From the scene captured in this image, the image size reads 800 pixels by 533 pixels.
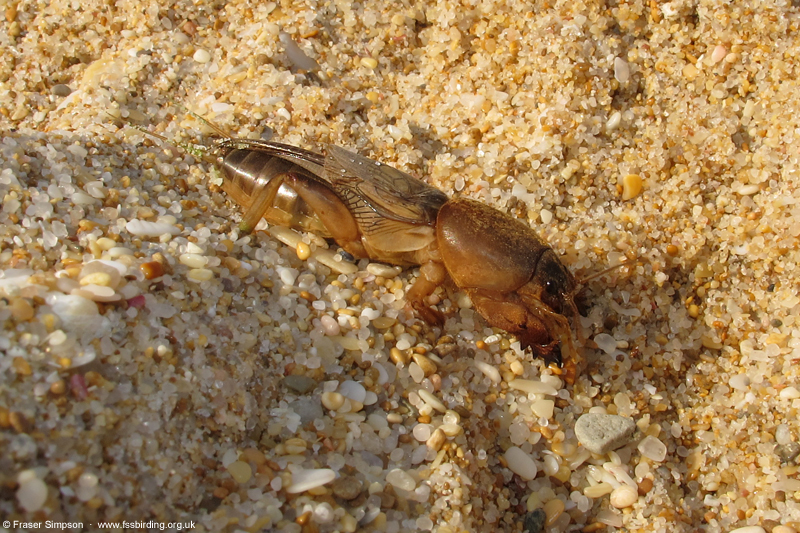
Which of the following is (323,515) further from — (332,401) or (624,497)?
(624,497)

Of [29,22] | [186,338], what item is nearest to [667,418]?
[186,338]

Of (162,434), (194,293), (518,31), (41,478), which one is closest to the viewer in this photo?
(41,478)

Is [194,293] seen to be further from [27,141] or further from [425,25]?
[425,25]

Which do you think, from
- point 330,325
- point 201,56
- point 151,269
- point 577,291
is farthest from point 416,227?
point 201,56

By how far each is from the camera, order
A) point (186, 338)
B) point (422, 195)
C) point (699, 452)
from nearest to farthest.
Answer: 1. point (186, 338)
2. point (699, 452)
3. point (422, 195)

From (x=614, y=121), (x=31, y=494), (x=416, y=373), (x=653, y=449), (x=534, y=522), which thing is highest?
(x=614, y=121)

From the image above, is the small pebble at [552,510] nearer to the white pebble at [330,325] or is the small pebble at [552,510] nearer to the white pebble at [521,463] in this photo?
the white pebble at [521,463]

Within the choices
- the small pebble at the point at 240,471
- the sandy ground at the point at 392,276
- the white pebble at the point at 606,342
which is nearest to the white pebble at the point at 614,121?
the sandy ground at the point at 392,276

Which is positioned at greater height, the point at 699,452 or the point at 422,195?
the point at 422,195
